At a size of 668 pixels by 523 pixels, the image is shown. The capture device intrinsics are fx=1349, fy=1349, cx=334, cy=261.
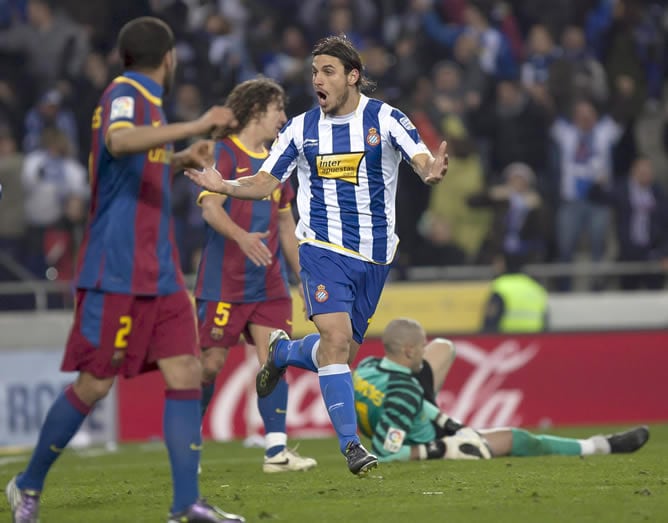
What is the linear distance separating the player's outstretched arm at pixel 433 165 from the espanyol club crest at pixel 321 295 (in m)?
0.91

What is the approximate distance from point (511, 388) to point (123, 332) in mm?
9007

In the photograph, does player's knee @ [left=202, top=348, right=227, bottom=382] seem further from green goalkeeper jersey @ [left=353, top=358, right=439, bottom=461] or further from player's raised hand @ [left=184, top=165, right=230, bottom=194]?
player's raised hand @ [left=184, top=165, right=230, bottom=194]

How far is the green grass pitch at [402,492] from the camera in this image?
653 cm

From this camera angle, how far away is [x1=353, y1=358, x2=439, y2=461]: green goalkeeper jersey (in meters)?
9.31

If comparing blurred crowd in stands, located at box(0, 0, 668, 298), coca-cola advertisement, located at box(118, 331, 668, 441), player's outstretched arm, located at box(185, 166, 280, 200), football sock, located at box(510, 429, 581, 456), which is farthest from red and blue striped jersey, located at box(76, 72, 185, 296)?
blurred crowd in stands, located at box(0, 0, 668, 298)

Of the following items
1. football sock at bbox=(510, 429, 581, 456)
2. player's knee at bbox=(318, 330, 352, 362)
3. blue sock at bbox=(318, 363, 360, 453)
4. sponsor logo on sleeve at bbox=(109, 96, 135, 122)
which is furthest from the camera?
football sock at bbox=(510, 429, 581, 456)

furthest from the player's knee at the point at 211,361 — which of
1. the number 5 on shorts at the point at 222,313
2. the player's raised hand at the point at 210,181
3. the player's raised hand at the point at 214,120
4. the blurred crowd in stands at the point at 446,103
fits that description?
the blurred crowd in stands at the point at 446,103

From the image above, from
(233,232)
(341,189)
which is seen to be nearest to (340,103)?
(341,189)

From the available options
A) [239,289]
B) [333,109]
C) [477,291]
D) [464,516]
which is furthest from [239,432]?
[464,516]

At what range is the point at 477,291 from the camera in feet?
51.0

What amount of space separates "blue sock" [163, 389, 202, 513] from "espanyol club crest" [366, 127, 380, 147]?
249 centimetres

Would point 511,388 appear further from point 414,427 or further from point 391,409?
point 391,409

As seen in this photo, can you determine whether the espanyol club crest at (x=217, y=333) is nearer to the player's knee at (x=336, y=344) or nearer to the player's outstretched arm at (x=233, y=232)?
the player's outstretched arm at (x=233, y=232)

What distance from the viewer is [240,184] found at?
8164 mm
